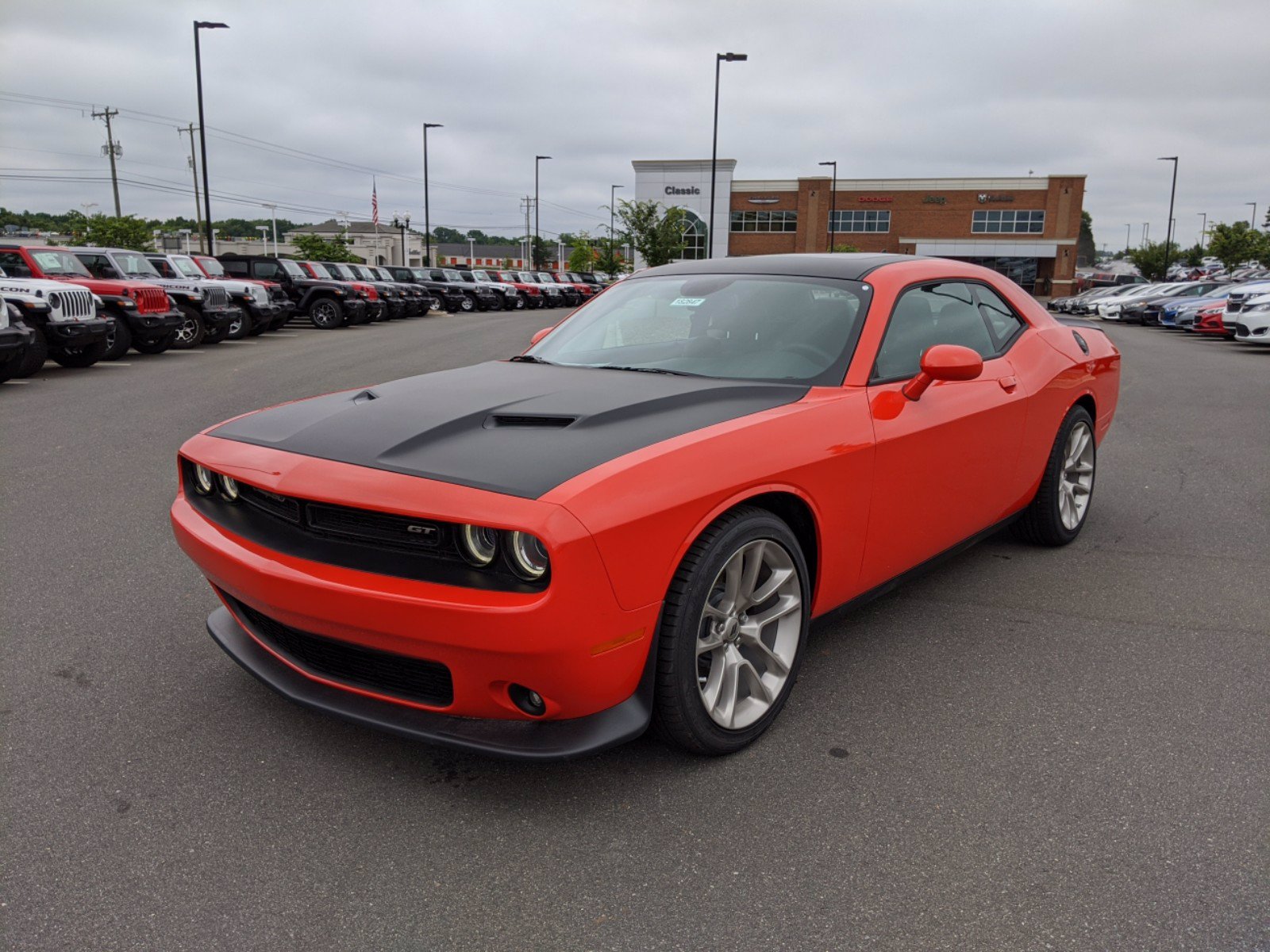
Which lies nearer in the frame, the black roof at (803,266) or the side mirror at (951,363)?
the side mirror at (951,363)

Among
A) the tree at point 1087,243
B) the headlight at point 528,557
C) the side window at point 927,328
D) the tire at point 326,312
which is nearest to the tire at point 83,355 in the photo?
the tire at point 326,312

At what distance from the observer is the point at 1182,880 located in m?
2.29

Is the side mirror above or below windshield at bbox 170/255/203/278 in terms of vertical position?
below

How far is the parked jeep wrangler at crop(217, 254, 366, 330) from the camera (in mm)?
23609

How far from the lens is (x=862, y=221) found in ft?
269

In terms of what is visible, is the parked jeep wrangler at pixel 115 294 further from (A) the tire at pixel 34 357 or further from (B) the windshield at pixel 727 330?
(B) the windshield at pixel 727 330

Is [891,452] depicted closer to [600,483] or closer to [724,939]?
[600,483]

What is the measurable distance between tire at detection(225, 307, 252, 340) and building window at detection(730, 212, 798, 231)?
67947mm

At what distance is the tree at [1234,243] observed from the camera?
2323 inches

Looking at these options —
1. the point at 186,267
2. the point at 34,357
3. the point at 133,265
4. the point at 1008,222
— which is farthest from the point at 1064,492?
the point at 1008,222

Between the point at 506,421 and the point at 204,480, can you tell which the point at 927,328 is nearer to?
the point at 506,421

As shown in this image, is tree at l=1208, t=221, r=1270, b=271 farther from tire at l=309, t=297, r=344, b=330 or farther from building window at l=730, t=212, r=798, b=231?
tire at l=309, t=297, r=344, b=330

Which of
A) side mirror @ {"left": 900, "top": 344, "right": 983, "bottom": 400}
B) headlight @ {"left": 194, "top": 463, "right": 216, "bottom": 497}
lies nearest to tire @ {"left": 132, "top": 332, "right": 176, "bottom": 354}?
headlight @ {"left": 194, "top": 463, "right": 216, "bottom": 497}

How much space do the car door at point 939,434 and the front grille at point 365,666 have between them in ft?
5.18
